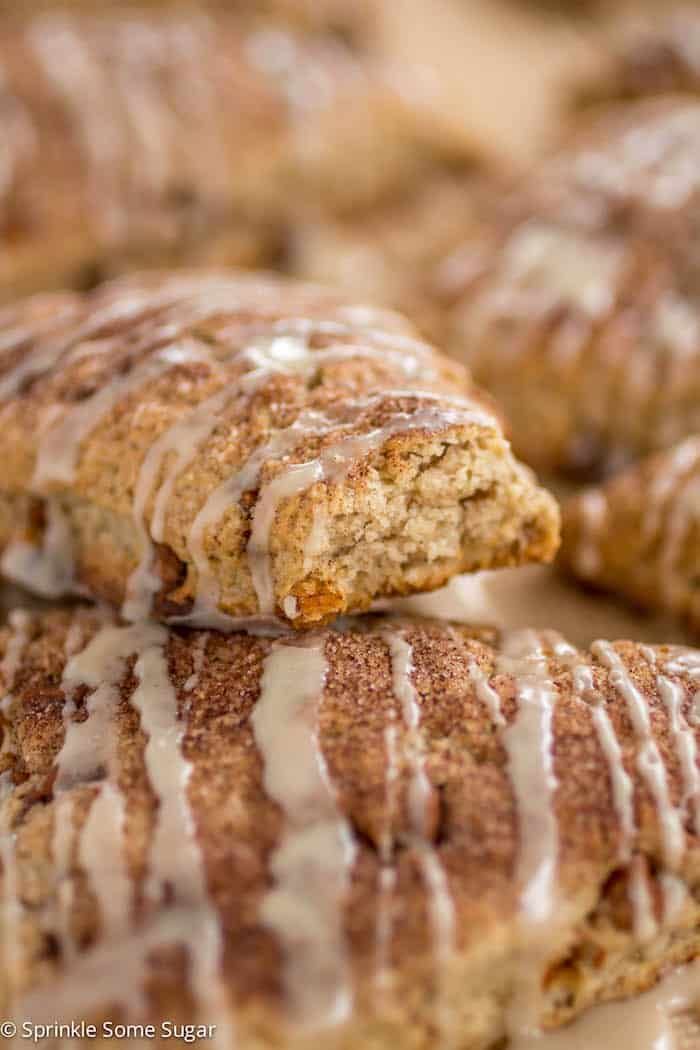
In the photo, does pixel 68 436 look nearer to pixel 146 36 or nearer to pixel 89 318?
pixel 89 318

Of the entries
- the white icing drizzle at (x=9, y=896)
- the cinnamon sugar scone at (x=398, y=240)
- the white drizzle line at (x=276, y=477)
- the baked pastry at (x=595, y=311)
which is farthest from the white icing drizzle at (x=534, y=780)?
the cinnamon sugar scone at (x=398, y=240)

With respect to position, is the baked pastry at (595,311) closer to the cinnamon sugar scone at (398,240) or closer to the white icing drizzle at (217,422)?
the cinnamon sugar scone at (398,240)

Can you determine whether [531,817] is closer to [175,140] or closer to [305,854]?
[305,854]

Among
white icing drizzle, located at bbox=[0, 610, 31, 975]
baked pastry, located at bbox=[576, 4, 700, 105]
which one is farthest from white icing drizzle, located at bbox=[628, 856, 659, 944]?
baked pastry, located at bbox=[576, 4, 700, 105]

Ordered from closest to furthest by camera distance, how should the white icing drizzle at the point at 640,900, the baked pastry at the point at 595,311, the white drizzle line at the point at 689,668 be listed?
1. the white icing drizzle at the point at 640,900
2. the white drizzle line at the point at 689,668
3. the baked pastry at the point at 595,311

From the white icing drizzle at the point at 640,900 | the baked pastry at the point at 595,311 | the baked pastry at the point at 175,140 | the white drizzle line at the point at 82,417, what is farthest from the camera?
the baked pastry at the point at 175,140

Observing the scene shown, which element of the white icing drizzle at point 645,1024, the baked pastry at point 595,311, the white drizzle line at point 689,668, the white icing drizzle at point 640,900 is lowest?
the white icing drizzle at point 645,1024

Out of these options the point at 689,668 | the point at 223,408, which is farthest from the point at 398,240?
the point at 689,668

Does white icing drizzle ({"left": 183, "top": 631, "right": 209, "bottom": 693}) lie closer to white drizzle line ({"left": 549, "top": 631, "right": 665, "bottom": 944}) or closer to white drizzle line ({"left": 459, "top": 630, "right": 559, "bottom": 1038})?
white drizzle line ({"left": 459, "top": 630, "right": 559, "bottom": 1038})
